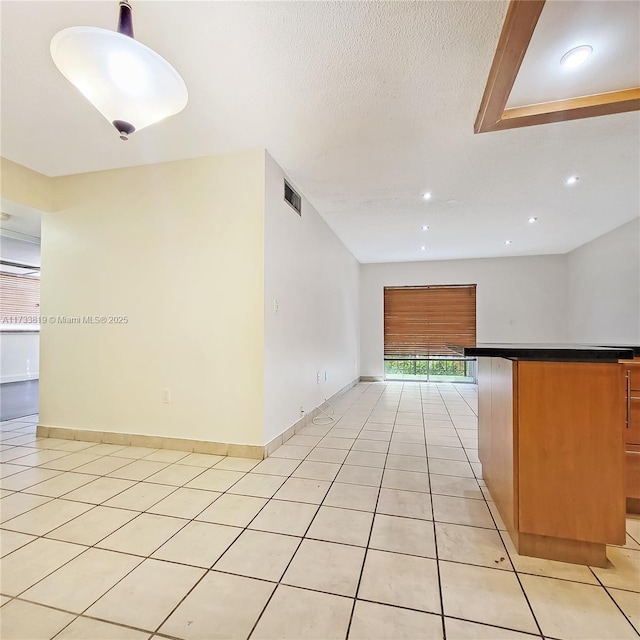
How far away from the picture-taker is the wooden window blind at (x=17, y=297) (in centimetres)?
677

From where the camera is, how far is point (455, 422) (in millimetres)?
3961

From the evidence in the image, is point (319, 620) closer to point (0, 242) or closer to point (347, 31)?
point (347, 31)

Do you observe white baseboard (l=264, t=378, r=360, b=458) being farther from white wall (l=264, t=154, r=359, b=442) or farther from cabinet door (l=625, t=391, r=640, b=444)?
cabinet door (l=625, t=391, r=640, b=444)

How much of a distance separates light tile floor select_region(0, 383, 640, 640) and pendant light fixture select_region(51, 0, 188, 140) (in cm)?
203

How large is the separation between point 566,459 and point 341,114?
2.41 meters

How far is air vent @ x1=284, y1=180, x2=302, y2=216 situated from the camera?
333 centimetres

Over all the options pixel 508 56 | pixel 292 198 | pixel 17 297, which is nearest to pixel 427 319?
pixel 292 198

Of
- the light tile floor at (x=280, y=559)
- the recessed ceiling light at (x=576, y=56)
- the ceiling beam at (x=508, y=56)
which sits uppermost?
the recessed ceiling light at (x=576, y=56)

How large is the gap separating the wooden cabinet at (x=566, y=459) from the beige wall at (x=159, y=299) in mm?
1881

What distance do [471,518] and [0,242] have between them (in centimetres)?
679

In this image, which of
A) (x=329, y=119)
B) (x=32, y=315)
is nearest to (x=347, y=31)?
(x=329, y=119)

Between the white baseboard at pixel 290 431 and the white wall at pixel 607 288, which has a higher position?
the white wall at pixel 607 288

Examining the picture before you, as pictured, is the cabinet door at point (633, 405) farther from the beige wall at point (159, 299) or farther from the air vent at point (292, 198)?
the air vent at point (292, 198)

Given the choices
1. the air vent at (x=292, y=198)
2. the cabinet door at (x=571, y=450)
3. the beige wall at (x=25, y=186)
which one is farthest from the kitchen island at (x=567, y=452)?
the beige wall at (x=25, y=186)
